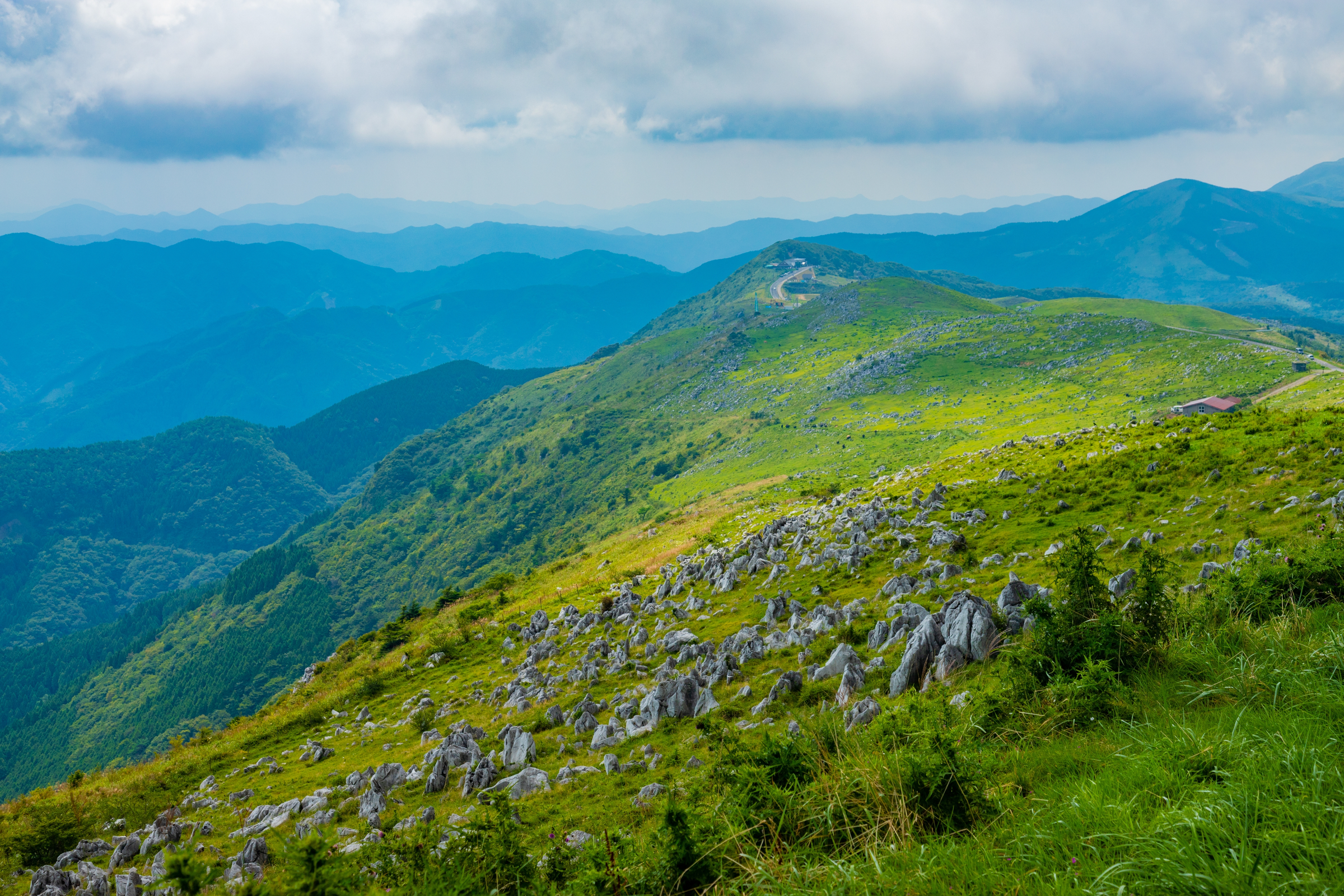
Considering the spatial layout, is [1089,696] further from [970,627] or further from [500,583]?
[500,583]

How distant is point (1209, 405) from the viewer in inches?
2699

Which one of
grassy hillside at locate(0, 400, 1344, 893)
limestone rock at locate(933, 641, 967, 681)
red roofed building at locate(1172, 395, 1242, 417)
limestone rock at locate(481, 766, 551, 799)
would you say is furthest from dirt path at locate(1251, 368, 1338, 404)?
limestone rock at locate(481, 766, 551, 799)

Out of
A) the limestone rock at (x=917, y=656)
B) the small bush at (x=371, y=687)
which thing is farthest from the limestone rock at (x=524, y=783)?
the small bush at (x=371, y=687)

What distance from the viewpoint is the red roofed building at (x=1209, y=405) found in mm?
68125

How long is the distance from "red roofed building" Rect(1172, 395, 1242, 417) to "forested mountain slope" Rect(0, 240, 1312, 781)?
11.6 feet

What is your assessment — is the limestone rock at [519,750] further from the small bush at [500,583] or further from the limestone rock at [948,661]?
the small bush at [500,583]

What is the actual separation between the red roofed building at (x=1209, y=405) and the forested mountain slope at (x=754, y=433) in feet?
11.6

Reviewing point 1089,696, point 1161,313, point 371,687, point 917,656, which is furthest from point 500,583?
point 1161,313

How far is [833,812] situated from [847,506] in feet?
86.9

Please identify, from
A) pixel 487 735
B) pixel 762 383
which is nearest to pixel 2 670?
pixel 762 383

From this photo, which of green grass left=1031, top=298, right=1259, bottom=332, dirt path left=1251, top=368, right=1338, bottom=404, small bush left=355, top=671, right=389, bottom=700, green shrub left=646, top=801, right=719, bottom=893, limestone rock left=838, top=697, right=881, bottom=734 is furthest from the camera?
green grass left=1031, top=298, right=1259, bottom=332

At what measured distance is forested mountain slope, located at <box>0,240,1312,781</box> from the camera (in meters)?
88.5

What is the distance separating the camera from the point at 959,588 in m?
17.1

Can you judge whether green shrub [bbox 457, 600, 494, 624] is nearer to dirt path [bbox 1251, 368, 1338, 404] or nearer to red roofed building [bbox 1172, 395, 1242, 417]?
red roofed building [bbox 1172, 395, 1242, 417]
